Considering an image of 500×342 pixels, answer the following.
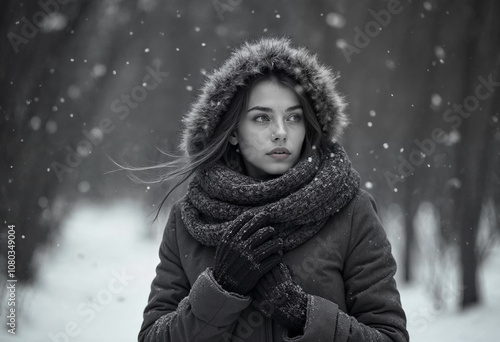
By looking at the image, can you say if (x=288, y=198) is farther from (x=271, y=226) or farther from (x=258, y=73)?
(x=258, y=73)

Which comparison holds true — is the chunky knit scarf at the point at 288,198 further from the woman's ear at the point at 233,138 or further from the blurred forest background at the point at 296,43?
the blurred forest background at the point at 296,43

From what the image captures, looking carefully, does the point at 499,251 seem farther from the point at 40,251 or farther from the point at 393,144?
the point at 40,251

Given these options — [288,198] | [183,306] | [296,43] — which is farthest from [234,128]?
[296,43]

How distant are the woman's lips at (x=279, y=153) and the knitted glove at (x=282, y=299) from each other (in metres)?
0.39

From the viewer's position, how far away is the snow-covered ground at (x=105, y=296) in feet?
13.1

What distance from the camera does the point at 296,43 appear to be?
4477 millimetres

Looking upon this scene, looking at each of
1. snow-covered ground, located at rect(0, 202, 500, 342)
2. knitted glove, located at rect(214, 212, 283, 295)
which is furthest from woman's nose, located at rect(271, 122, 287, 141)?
snow-covered ground, located at rect(0, 202, 500, 342)

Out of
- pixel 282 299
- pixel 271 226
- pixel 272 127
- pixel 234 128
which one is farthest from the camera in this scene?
pixel 234 128

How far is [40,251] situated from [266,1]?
3196 mm

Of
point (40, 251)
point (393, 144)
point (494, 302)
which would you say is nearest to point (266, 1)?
point (393, 144)

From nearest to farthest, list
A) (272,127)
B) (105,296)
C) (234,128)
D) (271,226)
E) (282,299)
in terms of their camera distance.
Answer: (282,299) < (271,226) < (272,127) < (234,128) < (105,296)

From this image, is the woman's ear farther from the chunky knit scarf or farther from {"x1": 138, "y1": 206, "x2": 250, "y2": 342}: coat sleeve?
{"x1": 138, "y1": 206, "x2": 250, "y2": 342}: coat sleeve

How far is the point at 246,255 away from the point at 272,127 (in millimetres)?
482

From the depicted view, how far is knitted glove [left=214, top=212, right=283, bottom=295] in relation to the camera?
1437 mm
